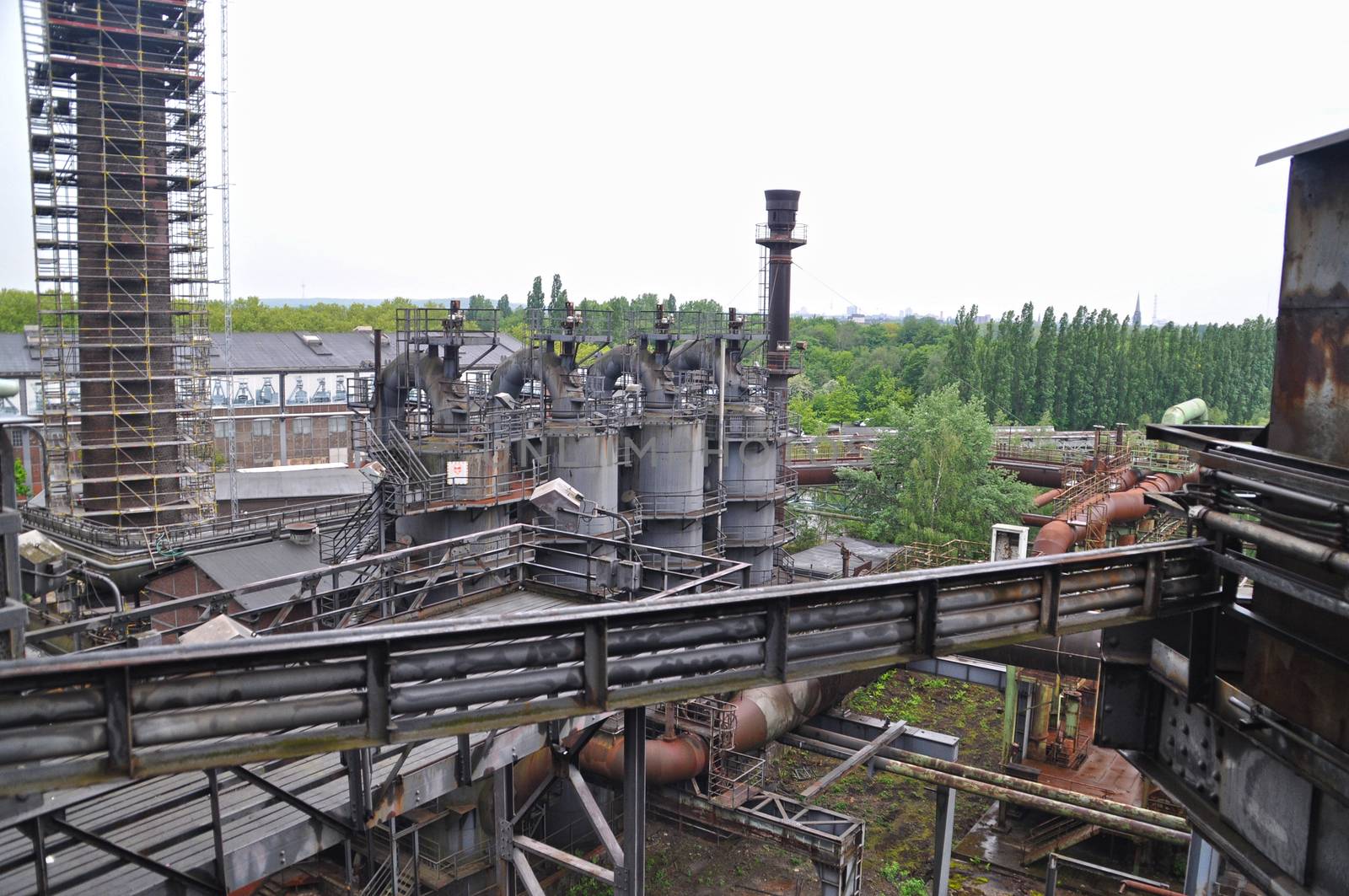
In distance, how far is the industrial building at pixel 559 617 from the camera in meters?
5.23

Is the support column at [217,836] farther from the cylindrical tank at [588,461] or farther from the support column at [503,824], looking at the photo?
the cylindrical tank at [588,461]

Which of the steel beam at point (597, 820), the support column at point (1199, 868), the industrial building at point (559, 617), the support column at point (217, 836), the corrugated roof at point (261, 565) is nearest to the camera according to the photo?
the industrial building at point (559, 617)

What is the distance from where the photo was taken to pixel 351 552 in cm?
2100

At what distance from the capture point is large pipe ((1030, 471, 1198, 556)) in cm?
1941

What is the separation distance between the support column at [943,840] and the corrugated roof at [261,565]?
12.5m

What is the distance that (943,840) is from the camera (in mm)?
12180

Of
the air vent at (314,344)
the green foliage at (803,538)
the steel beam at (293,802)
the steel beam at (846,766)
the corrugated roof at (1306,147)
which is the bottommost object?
the green foliage at (803,538)

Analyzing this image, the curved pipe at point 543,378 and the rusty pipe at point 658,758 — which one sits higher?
the curved pipe at point 543,378

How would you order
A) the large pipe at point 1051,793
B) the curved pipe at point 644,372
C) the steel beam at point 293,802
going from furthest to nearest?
the curved pipe at point 644,372 < the large pipe at point 1051,793 < the steel beam at point 293,802

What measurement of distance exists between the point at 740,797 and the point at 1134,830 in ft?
19.7

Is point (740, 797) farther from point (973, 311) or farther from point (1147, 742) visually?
point (973, 311)

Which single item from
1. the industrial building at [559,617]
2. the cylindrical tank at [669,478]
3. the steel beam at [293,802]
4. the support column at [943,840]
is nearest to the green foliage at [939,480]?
the industrial building at [559,617]

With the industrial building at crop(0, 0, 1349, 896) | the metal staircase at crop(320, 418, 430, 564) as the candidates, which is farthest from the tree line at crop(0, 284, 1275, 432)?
the metal staircase at crop(320, 418, 430, 564)

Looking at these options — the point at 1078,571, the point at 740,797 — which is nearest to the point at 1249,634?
the point at 1078,571
